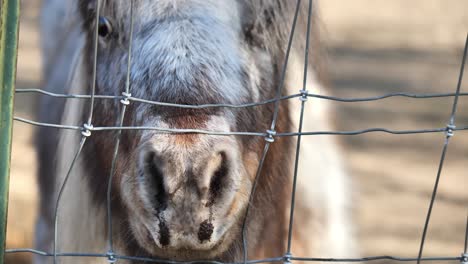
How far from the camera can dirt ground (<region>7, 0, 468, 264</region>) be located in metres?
4.88

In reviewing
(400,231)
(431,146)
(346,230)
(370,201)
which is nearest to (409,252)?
(400,231)

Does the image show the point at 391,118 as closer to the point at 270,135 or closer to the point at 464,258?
the point at 464,258

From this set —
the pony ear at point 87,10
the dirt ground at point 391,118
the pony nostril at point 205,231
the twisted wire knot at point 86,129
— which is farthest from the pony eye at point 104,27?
the dirt ground at point 391,118

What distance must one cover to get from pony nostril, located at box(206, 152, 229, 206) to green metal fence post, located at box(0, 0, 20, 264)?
1.77 ft

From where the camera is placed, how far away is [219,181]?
203 cm

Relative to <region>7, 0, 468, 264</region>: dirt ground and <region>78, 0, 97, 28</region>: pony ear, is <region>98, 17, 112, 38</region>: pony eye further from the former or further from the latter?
<region>7, 0, 468, 264</region>: dirt ground

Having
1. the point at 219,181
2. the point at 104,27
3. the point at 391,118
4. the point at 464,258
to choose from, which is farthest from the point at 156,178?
the point at 391,118

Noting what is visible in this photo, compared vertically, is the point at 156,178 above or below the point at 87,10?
below

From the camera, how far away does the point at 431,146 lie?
6176 millimetres

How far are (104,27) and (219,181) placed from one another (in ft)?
2.57

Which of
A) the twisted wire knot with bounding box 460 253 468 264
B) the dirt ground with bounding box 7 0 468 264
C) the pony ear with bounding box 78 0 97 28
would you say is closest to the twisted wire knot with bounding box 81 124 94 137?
the pony ear with bounding box 78 0 97 28

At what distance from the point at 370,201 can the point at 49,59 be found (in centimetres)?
247

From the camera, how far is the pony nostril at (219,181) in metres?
2.01

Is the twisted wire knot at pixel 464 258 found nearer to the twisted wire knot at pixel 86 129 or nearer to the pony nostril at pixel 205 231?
the pony nostril at pixel 205 231
